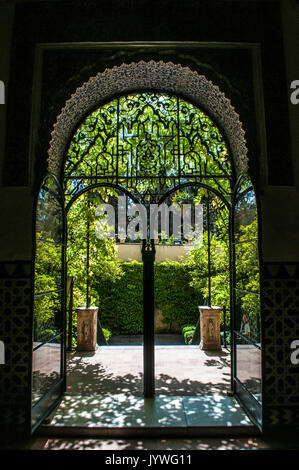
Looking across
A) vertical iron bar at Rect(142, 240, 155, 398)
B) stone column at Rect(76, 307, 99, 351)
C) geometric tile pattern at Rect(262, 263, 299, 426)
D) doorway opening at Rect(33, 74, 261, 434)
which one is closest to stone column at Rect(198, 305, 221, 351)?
doorway opening at Rect(33, 74, 261, 434)

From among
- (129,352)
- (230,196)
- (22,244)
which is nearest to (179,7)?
(230,196)

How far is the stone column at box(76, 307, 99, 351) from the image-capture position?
720 cm

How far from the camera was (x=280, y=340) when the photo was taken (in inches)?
145

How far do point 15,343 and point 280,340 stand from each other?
287 cm

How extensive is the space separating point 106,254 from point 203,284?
103 inches

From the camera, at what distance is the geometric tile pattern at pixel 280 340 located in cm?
359

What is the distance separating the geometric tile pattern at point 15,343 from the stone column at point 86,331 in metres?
3.63

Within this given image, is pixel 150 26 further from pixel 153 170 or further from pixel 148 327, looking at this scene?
pixel 148 327

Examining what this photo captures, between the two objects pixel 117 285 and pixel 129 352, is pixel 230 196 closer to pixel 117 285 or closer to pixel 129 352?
pixel 129 352

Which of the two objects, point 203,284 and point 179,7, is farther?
point 203,284

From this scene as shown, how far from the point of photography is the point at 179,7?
13.2ft

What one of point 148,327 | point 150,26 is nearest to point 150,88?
point 150,26

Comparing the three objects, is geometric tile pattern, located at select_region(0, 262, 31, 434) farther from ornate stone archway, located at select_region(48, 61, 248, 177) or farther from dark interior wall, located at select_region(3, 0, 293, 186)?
dark interior wall, located at select_region(3, 0, 293, 186)

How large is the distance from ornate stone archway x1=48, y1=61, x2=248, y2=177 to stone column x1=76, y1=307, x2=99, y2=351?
12.2 feet
